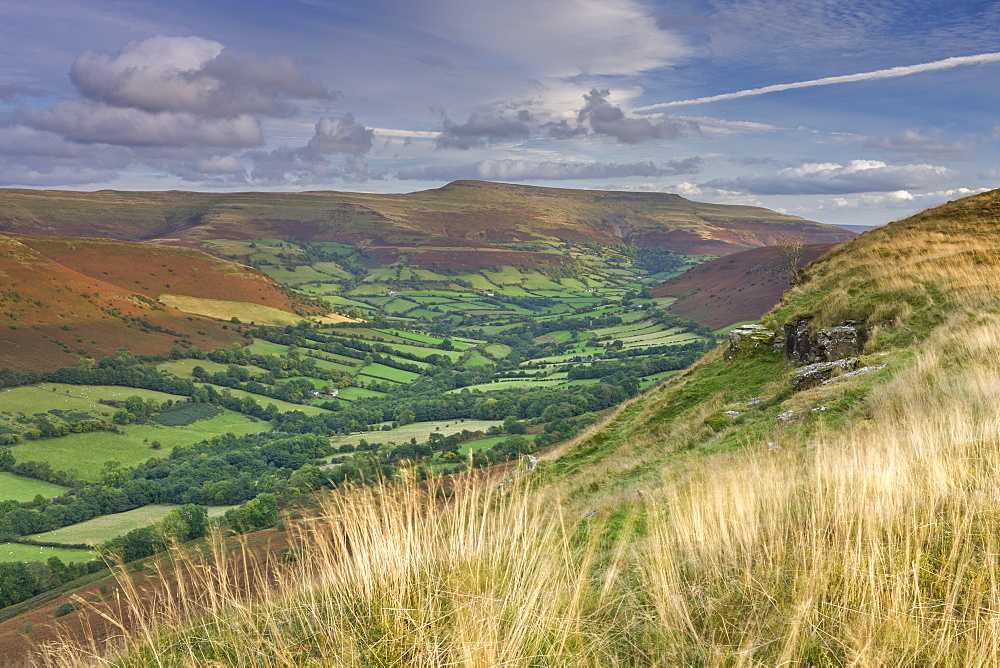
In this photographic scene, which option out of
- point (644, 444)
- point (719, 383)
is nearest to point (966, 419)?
point (644, 444)

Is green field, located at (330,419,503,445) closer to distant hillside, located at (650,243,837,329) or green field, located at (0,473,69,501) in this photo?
green field, located at (0,473,69,501)

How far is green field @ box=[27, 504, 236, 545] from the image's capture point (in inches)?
2306

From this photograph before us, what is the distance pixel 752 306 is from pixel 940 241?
12354 cm

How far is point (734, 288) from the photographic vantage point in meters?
161

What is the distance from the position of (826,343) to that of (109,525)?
2950 inches

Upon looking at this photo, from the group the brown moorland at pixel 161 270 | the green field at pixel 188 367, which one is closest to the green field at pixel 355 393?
the green field at pixel 188 367

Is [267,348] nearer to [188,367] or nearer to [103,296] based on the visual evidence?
[188,367]

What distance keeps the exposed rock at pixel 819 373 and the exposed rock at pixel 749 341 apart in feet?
16.8

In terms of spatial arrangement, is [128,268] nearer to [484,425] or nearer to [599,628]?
[484,425]

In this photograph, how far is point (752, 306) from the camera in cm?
13812

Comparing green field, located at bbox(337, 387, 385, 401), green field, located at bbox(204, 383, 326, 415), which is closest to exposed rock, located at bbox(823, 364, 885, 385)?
green field, located at bbox(204, 383, 326, 415)

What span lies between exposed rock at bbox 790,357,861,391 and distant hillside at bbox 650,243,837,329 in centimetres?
11560

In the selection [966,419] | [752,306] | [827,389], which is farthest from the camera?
[752,306]

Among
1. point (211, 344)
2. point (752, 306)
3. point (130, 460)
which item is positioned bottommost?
Result: point (130, 460)
